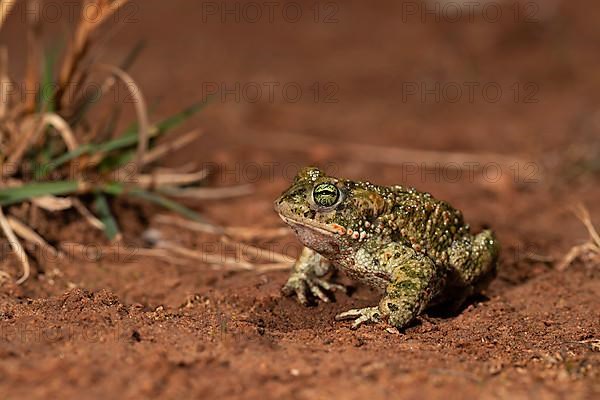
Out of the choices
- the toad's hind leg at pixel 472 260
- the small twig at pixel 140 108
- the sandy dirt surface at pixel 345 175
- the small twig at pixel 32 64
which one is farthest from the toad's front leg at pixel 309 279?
the small twig at pixel 32 64

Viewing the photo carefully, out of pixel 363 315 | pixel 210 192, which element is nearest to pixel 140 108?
pixel 210 192

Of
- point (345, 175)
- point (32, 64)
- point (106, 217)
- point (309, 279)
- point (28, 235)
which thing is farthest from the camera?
point (345, 175)

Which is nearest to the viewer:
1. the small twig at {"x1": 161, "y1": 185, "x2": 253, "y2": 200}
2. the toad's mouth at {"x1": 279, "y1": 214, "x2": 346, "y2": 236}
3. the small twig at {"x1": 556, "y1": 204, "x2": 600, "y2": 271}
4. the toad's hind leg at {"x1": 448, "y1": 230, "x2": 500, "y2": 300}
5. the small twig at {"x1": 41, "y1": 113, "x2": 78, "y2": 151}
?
the toad's mouth at {"x1": 279, "y1": 214, "x2": 346, "y2": 236}

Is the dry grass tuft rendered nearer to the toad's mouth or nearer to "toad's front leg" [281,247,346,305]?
"toad's front leg" [281,247,346,305]

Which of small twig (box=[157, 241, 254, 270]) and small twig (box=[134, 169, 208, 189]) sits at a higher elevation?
small twig (box=[134, 169, 208, 189])

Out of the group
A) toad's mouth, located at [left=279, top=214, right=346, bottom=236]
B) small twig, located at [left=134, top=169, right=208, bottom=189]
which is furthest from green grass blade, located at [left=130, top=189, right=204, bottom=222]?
toad's mouth, located at [left=279, top=214, right=346, bottom=236]

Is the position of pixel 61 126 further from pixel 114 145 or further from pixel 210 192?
pixel 210 192
